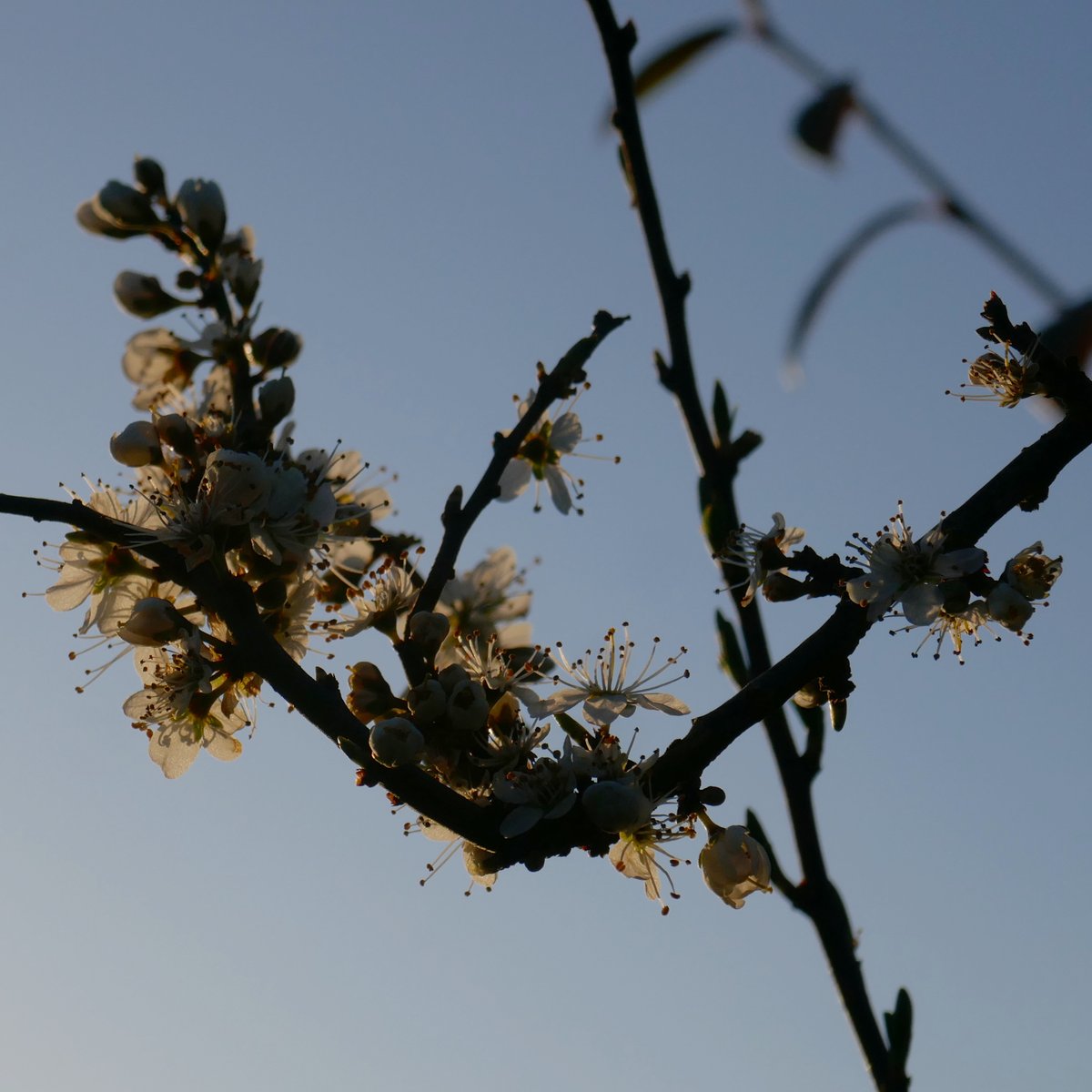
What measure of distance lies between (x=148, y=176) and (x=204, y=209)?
0.54 feet

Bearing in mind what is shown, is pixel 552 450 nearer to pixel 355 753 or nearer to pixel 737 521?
pixel 737 521

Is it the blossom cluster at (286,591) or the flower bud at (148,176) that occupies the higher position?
the flower bud at (148,176)

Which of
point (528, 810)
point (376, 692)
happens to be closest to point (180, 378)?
point (376, 692)

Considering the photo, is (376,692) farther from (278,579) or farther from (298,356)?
(298,356)

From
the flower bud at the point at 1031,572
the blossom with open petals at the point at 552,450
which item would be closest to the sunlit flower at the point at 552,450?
the blossom with open petals at the point at 552,450

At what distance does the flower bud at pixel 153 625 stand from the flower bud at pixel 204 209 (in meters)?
1.09

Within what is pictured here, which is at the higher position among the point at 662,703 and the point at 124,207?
the point at 124,207

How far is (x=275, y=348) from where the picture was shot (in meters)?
2.58

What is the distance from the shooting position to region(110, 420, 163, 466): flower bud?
87.9 inches

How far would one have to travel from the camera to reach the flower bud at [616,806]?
1.66 metres

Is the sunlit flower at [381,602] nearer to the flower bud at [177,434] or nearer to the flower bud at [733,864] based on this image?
the flower bud at [177,434]

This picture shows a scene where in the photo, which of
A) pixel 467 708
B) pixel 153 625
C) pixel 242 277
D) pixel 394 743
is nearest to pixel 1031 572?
pixel 467 708

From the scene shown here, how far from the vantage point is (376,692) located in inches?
76.8

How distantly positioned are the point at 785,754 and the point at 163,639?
1.01 m
